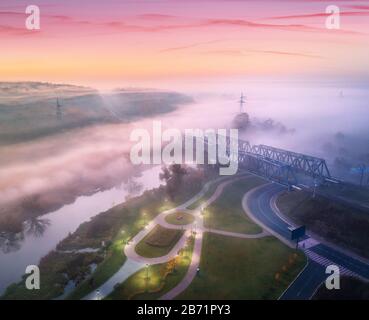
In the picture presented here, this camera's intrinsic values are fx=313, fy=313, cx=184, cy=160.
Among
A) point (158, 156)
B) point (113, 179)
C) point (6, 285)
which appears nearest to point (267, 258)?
point (6, 285)

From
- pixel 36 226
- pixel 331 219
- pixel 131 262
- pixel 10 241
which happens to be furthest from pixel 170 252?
pixel 36 226

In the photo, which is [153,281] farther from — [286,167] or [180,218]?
[286,167]

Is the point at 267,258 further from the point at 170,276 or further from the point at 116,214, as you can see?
the point at 116,214

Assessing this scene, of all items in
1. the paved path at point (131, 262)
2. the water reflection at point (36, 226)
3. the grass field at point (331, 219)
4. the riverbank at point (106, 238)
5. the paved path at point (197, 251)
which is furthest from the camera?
the water reflection at point (36, 226)

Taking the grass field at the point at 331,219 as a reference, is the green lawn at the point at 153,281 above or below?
below

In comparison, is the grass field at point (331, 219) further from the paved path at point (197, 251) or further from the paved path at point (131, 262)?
the paved path at point (131, 262)

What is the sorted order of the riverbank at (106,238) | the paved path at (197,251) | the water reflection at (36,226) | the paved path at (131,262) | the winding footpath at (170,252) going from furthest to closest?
the water reflection at (36,226)
the riverbank at (106,238)
the winding footpath at (170,252)
the paved path at (131,262)
the paved path at (197,251)

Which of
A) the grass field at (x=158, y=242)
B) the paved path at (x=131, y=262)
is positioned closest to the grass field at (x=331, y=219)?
the paved path at (x=131, y=262)

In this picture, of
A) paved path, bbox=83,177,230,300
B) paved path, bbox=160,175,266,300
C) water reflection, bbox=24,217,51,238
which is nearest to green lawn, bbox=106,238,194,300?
paved path, bbox=160,175,266,300
